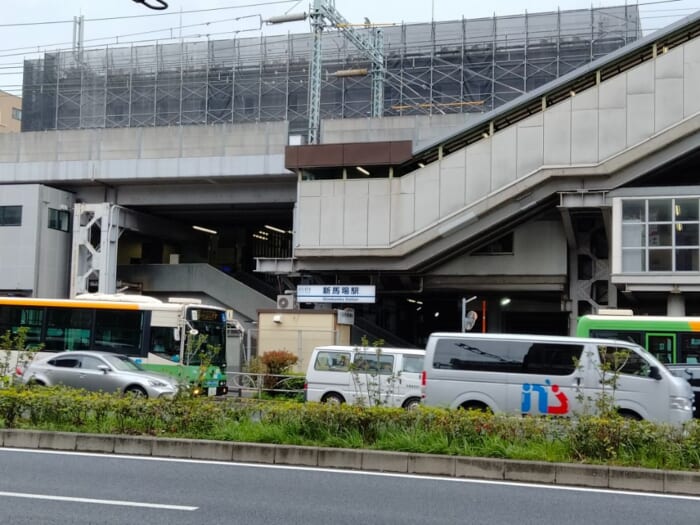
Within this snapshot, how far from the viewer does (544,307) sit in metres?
37.6

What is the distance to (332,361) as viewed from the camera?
67.9ft

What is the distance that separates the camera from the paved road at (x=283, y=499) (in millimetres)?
8266

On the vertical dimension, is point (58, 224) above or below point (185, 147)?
below

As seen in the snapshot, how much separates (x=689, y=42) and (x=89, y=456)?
85.7 ft

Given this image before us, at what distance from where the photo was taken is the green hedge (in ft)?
35.6

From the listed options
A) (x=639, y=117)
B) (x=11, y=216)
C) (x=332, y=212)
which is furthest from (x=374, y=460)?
(x=11, y=216)

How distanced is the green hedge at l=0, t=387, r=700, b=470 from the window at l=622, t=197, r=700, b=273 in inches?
739

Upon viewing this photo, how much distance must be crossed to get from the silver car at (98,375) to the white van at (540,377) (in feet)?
23.8

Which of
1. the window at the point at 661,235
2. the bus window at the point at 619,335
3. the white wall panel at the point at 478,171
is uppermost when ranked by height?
the white wall panel at the point at 478,171

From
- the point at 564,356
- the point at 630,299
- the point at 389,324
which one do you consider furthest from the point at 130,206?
the point at 564,356

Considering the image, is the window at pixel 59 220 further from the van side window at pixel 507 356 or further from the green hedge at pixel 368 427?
the van side window at pixel 507 356

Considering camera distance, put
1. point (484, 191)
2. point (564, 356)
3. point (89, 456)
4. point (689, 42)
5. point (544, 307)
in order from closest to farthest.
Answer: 1. point (89, 456)
2. point (564, 356)
3. point (689, 42)
4. point (484, 191)
5. point (544, 307)

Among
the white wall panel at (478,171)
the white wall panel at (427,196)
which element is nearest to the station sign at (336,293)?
the white wall panel at (427,196)

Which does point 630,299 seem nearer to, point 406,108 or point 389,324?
point 389,324
